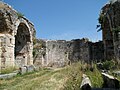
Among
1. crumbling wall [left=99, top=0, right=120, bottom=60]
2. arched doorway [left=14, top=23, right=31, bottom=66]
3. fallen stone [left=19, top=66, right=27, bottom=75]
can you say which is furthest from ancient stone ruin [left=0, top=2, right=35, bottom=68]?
crumbling wall [left=99, top=0, right=120, bottom=60]

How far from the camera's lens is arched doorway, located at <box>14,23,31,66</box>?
1730 centimetres

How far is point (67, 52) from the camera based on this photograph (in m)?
21.6

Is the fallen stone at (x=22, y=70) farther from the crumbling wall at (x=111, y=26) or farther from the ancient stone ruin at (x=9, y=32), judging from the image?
the crumbling wall at (x=111, y=26)

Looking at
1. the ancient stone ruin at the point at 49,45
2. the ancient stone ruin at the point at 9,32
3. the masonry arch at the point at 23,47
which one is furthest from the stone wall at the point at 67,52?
the ancient stone ruin at the point at 9,32

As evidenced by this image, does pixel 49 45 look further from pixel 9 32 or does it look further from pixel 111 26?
pixel 9 32

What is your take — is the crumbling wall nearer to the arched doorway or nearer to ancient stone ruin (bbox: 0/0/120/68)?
ancient stone ruin (bbox: 0/0/120/68)

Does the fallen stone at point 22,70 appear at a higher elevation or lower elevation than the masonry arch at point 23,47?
lower

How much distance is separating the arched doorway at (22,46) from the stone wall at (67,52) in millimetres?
2709

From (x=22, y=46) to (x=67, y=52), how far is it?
5.70m

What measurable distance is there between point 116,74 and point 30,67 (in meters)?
7.10

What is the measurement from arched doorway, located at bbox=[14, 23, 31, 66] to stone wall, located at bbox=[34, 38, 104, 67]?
2709 mm

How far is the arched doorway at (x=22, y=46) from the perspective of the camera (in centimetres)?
1730

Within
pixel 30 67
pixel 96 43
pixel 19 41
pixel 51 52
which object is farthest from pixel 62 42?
pixel 30 67

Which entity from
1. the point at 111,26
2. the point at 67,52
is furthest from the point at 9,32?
the point at 67,52
